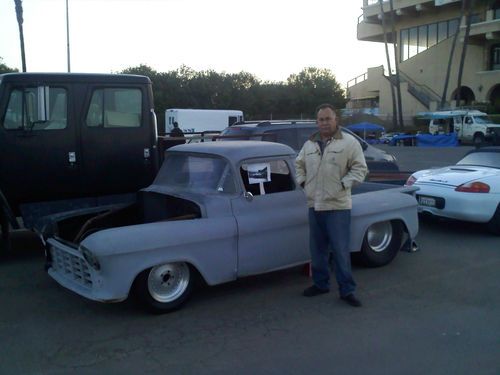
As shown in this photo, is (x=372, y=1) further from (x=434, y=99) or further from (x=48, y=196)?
(x=48, y=196)

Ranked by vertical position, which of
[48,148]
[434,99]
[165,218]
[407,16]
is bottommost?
[165,218]

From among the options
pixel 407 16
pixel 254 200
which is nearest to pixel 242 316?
pixel 254 200

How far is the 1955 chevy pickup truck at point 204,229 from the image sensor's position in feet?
15.0

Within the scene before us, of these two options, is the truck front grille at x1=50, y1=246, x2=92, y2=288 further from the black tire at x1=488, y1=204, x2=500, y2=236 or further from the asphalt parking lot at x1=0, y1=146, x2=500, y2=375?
the black tire at x1=488, y1=204, x2=500, y2=236

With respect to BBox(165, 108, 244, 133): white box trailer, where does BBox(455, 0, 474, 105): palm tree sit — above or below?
above

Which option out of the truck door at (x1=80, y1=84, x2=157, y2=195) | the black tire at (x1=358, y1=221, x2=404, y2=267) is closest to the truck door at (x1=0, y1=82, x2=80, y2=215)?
the truck door at (x1=80, y1=84, x2=157, y2=195)

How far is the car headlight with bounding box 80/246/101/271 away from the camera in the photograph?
4479mm

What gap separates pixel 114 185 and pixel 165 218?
5.80 feet

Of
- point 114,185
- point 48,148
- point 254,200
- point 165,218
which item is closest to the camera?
point 254,200

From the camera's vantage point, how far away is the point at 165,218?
5742 millimetres

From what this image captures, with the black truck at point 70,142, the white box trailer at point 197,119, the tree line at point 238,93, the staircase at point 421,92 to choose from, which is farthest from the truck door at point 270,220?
the staircase at point 421,92

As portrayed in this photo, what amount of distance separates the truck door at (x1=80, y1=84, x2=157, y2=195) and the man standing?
9.73 feet

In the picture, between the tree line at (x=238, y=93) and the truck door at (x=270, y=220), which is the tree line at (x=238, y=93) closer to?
the tree line at (x=238, y=93)

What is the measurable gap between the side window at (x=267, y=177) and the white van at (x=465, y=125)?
31646 millimetres
